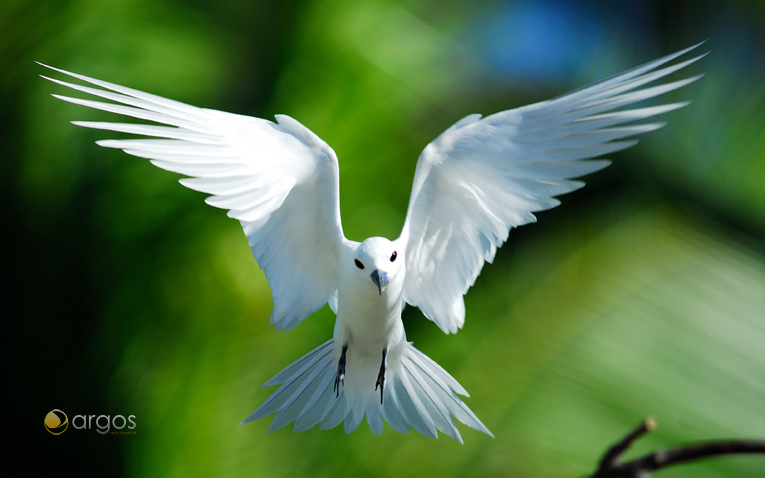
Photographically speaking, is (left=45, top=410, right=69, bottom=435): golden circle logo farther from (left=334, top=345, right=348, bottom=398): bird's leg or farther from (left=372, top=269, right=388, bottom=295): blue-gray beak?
(left=372, top=269, right=388, bottom=295): blue-gray beak

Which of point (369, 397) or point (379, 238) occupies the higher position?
point (379, 238)

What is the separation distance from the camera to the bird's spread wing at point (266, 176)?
4.64 ft

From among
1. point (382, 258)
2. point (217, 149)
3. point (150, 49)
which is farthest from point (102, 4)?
point (382, 258)

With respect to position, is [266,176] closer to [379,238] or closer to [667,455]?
[379,238]

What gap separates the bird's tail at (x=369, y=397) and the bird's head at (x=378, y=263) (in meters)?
0.44

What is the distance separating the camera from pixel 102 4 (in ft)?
11.6

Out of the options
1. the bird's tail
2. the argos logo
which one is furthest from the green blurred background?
the bird's tail

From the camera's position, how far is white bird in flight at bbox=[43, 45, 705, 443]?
4.84 feet

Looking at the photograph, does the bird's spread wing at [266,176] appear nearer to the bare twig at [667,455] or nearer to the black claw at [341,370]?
the black claw at [341,370]

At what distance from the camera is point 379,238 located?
62.7 inches

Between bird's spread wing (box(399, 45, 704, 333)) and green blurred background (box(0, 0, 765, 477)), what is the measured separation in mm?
1057

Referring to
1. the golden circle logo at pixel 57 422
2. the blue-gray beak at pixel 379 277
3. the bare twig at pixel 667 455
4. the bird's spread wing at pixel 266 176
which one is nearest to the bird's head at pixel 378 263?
the blue-gray beak at pixel 379 277

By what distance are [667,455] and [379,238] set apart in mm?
1047

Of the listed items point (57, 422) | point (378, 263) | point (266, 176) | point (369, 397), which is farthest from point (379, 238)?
point (57, 422)
